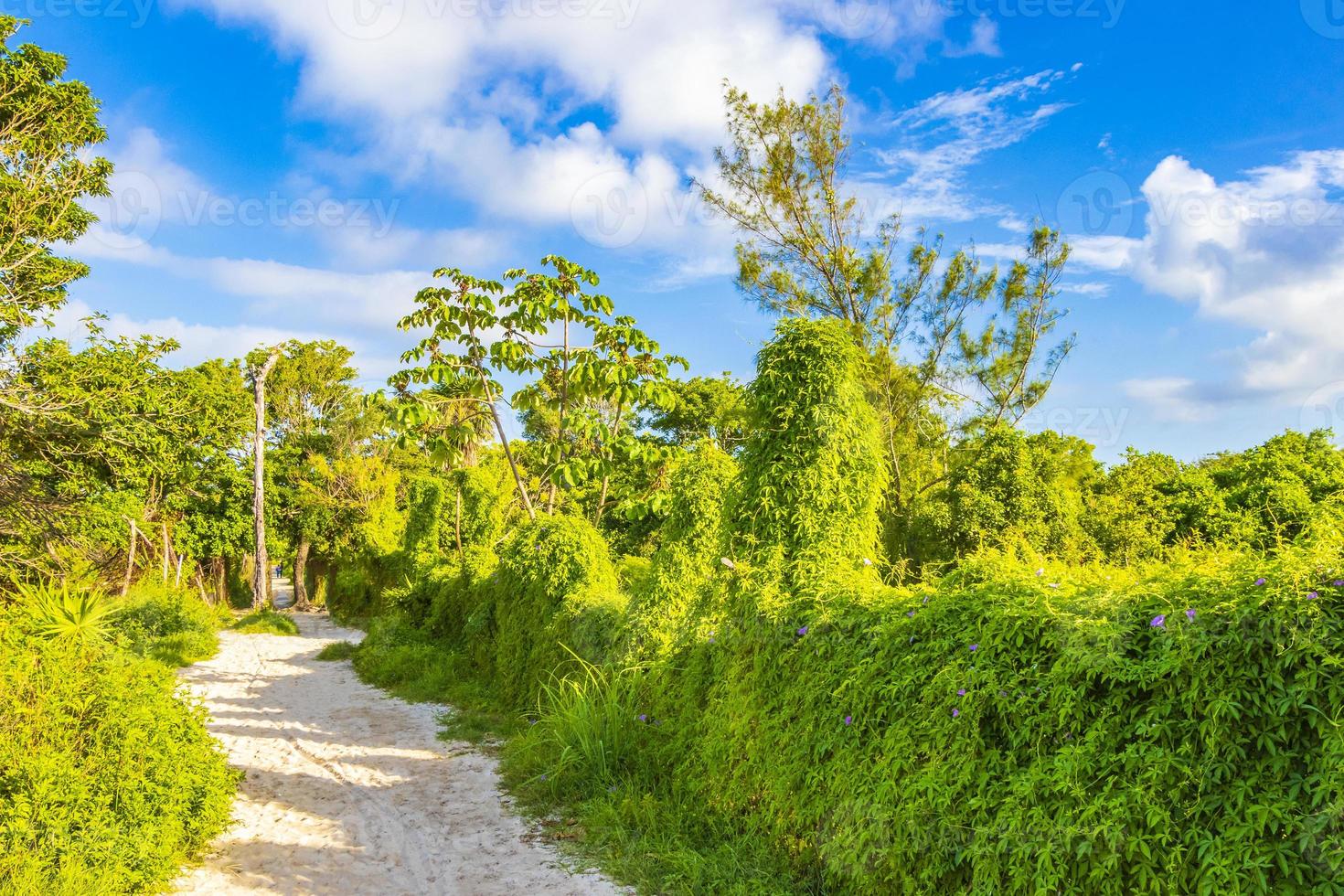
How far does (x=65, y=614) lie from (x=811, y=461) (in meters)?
5.24

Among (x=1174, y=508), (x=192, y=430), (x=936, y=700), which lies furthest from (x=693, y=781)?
(x=192, y=430)

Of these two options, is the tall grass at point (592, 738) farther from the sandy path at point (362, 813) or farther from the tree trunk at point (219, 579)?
the tree trunk at point (219, 579)

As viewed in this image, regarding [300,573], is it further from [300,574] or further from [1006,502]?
[1006,502]

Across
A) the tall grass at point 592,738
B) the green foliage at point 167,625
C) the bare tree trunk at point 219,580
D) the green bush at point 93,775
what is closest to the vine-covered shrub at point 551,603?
the tall grass at point 592,738

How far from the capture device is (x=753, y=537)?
552 cm

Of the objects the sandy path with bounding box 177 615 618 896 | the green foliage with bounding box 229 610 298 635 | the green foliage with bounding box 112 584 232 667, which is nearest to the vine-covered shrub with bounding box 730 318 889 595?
the sandy path with bounding box 177 615 618 896

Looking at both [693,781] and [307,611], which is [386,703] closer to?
[693,781]

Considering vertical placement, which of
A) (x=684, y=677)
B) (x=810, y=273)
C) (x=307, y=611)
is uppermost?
(x=810, y=273)

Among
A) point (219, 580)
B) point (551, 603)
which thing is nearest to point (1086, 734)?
point (551, 603)

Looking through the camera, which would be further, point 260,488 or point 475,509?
point 260,488

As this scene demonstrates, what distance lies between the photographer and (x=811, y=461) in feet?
17.9

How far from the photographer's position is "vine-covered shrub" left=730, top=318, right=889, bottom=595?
530cm

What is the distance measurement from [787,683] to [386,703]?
7.95 m

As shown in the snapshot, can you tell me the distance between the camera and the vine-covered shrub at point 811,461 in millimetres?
5305
